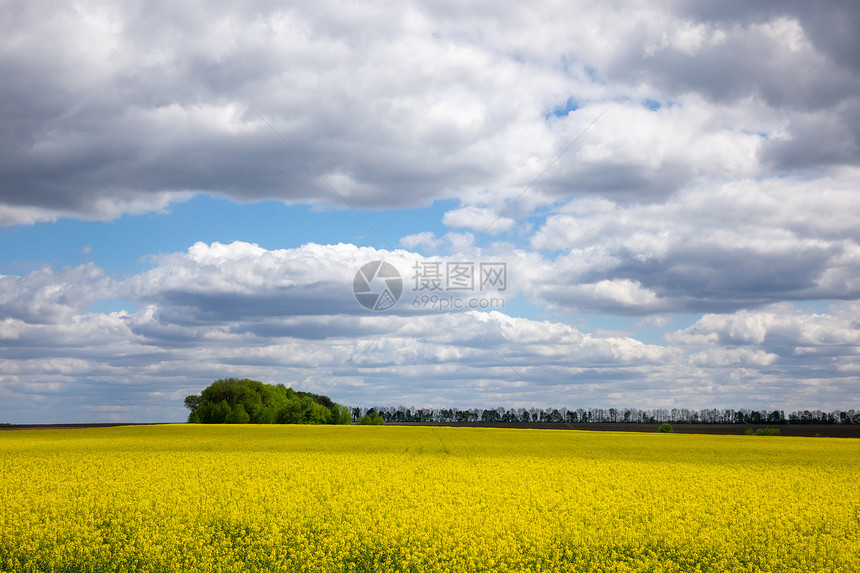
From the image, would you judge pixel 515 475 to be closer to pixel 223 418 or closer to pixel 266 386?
pixel 223 418

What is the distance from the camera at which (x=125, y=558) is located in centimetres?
1680

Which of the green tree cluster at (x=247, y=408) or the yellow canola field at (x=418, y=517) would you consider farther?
the green tree cluster at (x=247, y=408)

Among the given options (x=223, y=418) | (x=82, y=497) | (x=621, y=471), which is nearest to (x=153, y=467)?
(x=82, y=497)

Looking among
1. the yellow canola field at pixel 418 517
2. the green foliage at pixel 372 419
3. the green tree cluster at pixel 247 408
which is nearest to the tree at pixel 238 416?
the green tree cluster at pixel 247 408

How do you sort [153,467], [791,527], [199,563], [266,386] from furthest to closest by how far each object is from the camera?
[266,386], [153,467], [791,527], [199,563]

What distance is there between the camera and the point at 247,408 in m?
125

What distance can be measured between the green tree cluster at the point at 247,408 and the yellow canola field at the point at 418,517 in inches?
3452

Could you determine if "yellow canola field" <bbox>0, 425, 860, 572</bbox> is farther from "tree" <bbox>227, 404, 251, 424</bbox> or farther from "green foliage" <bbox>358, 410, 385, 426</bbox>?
"green foliage" <bbox>358, 410, 385, 426</bbox>

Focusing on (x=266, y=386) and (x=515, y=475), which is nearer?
(x=515, y=475)

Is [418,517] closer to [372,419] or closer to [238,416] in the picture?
[372,419]

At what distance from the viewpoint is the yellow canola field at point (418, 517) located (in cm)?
1647

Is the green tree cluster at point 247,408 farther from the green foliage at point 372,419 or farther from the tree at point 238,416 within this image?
the green foliage at point 372,419

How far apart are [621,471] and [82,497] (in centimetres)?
2172

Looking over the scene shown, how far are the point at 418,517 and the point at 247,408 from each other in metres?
114
